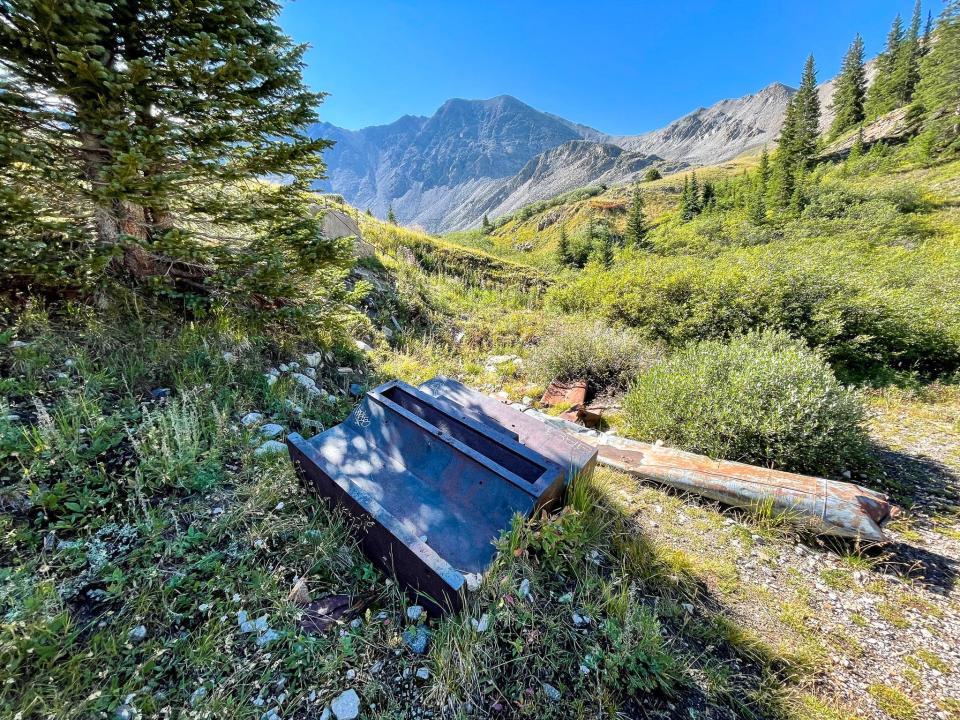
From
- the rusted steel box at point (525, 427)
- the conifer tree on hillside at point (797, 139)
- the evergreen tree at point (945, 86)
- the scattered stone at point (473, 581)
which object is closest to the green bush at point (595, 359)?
the rusted steel box at point (525, 427)

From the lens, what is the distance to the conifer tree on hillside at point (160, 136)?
284cm

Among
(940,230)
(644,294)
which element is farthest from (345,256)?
(940,230)

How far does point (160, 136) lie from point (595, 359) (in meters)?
5.99

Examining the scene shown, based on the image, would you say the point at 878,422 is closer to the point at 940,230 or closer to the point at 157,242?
the point at 157,242

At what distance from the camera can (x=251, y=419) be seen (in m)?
3.23

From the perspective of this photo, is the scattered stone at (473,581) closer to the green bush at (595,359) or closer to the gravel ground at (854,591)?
the gravel ground at (854,591)

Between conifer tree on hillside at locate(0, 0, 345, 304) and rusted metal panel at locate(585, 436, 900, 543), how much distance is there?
4.05 m

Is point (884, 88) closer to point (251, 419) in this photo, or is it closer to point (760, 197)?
point (760, 197)

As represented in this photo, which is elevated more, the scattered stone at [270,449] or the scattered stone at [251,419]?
the scattered stone at [251,419]

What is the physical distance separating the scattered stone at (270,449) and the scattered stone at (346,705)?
5.76 feet

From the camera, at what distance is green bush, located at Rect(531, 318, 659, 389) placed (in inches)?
241

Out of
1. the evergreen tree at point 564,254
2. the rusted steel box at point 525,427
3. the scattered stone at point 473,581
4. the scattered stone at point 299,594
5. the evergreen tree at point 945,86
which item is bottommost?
the scattered stone at point 299,594

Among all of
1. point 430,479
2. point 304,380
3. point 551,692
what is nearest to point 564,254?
point 304,380

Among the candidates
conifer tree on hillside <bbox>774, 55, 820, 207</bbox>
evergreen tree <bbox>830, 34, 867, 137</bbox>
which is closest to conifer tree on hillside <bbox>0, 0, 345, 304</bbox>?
conifer tree on hillside <bbox>774, 55, 820, 207</bbox>
